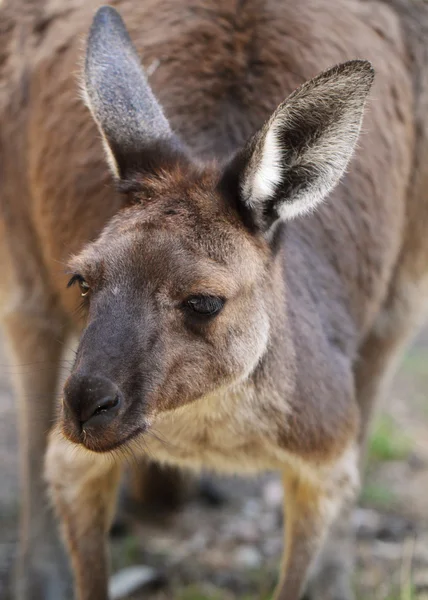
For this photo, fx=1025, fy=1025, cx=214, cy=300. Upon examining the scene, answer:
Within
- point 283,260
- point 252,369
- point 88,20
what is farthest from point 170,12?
point 252,369

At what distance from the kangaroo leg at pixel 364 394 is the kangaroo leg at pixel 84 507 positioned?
1334mm

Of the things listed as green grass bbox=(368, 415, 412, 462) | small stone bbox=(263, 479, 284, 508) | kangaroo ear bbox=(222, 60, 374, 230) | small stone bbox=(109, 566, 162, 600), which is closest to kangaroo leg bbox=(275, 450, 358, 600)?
small stone bbox=(109, 566, 162, 600)

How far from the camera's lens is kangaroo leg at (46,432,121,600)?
12.6 ft

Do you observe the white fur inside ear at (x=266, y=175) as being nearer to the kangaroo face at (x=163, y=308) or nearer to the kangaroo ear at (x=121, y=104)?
the kangaroo face at (x=163, y=308)

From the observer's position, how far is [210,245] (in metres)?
3.20

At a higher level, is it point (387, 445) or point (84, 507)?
point (84, 507)

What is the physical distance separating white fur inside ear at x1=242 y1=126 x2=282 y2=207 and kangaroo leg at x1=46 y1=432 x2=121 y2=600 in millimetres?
1197

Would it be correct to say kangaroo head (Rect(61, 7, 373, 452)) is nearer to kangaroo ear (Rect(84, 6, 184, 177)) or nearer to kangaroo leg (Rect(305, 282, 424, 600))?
kangaroo ear (Rect(84, 6, 184, 177))

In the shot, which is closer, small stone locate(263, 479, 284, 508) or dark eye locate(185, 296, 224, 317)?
dark eye locate(185, 296, 224, 317)

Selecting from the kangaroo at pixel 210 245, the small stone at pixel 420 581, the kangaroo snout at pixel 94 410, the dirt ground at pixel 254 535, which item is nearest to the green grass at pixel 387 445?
the dirt ground at pixel 254 535

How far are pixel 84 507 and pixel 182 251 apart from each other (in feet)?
4.12

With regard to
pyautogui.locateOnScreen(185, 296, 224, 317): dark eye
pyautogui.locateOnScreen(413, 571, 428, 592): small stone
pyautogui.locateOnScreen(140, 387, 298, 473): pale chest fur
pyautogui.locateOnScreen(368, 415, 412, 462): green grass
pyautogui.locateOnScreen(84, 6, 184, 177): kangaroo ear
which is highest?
pyautogui.locateOnScreen(84, 6, 184, 177): kangaroo ear

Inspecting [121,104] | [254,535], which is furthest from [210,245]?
[254,535]

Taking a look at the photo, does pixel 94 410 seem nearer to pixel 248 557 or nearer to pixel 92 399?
pixel 92 399
